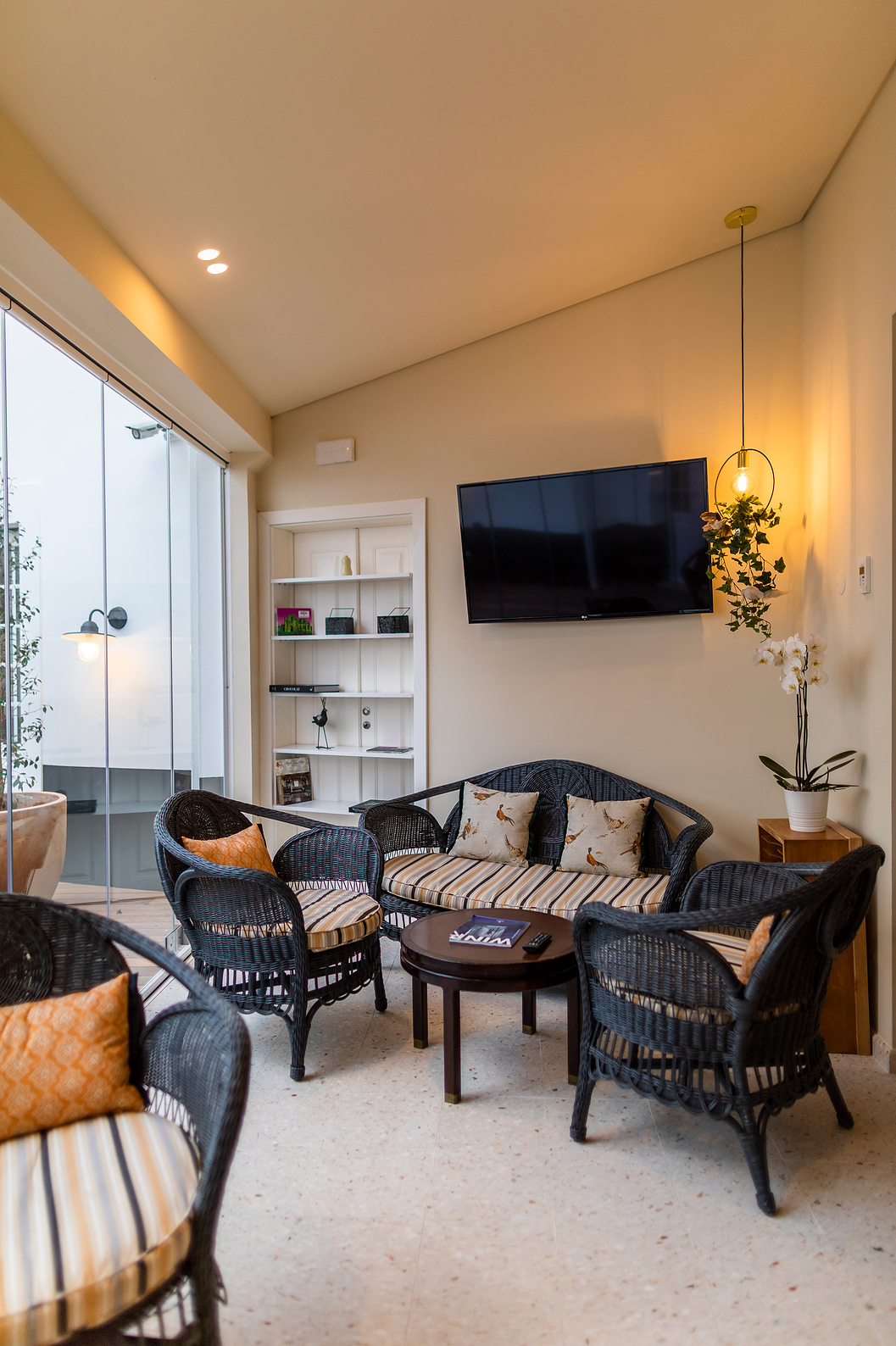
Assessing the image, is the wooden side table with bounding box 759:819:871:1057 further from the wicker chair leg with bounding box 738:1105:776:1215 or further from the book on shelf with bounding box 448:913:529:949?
the book on shelf with bounding box 448:913:529:949

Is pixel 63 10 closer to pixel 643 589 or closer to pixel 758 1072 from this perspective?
pixel 643 589

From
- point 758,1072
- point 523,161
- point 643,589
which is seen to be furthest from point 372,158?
point 758,1072

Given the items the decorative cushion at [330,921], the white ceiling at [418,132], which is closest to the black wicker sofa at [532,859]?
the decorative cushion at [330,921]

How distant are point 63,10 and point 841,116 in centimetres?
263

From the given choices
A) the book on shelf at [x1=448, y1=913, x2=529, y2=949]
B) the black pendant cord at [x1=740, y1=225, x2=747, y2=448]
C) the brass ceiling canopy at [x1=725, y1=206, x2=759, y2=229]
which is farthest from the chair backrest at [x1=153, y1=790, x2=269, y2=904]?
the brass ceiling canopy at [x1=725, y1=206, x2=759, y2=229]

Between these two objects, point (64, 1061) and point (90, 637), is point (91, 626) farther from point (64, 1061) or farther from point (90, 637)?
point (64, 1061)

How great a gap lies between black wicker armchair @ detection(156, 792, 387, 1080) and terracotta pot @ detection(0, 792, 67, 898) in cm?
34

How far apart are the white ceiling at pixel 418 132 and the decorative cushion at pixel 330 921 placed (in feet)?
8.27

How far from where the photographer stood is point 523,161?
2832 millimetres

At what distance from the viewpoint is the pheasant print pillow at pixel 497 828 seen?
3.89 m

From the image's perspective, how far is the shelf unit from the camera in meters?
4.63

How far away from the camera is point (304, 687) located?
4609 mm

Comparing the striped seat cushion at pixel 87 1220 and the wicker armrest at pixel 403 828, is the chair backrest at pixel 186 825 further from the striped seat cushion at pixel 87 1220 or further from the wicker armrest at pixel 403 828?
the striped seat cushion at pixel 87 1220

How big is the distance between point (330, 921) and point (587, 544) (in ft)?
7.17
